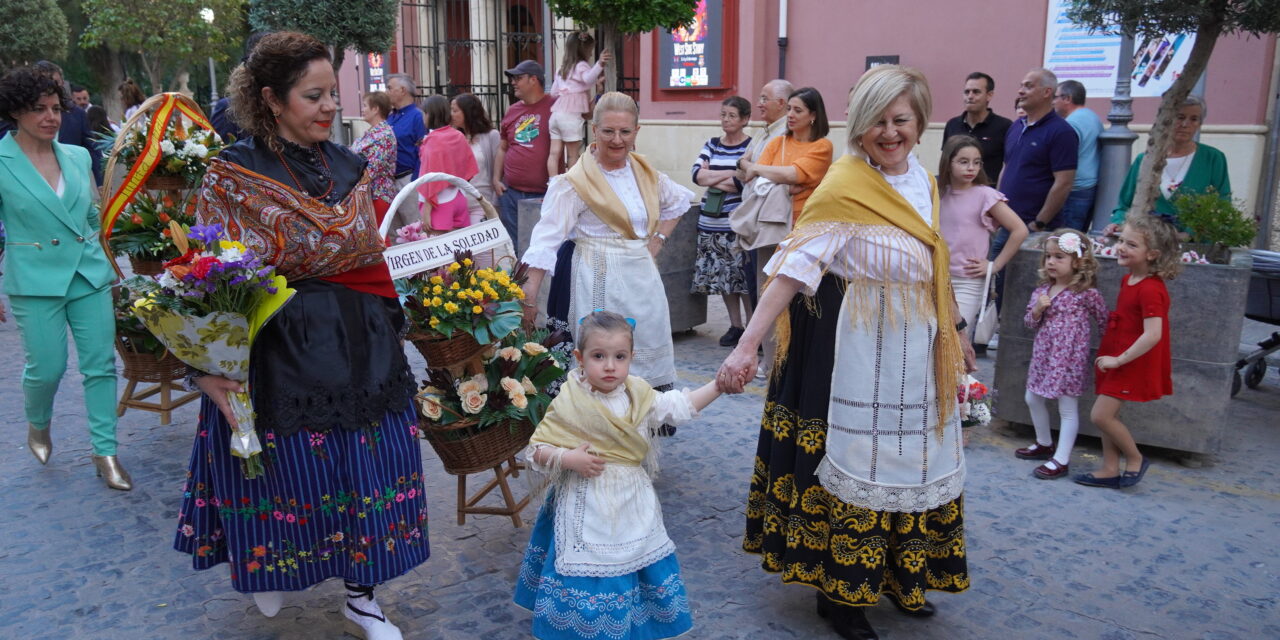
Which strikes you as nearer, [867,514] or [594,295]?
[867,514]

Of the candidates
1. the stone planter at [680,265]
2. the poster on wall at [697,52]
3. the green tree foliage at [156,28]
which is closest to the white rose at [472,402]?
the stone planter at [680,265]

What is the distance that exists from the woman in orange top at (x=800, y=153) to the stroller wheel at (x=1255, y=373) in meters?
3.22

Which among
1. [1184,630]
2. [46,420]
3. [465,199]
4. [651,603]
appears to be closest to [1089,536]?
[1184,630]

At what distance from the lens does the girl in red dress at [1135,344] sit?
4.66 m

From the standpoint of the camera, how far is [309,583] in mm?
3273

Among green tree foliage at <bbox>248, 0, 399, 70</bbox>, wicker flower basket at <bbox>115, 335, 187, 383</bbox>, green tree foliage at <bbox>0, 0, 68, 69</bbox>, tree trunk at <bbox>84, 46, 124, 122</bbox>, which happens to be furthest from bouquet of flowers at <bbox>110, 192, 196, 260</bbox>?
tree trunk at <bbox>84, 46, 124, 122</bbox>

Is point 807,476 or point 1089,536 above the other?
point 807,476

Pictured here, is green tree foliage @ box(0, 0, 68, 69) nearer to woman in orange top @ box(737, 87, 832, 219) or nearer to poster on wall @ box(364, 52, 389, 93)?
poster on wall @ box(364, 52, 389, 93)

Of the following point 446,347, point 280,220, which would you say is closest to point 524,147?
point 446,347

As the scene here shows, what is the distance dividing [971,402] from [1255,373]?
13.3ft

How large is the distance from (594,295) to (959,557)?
2.05 metres

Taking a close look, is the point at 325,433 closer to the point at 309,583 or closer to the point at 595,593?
the point at 309,583

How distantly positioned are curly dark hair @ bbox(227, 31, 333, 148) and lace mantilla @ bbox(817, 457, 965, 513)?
2139 mm

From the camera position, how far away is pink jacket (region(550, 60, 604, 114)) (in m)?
9.05
